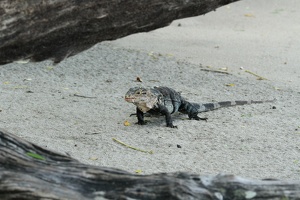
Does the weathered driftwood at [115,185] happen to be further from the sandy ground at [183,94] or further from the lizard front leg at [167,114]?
the lizard front leg at [167,114]

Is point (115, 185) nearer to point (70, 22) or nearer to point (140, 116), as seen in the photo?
Result: point (70, 22)

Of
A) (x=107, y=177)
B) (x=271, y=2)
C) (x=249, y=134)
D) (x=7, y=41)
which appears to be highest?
(x=7, y=41)

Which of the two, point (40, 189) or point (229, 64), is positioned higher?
point (40, 189)

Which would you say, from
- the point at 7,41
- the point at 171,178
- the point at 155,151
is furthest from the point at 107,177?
the point at 155,151

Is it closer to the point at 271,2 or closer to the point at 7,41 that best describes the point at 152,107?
the point at 7,41

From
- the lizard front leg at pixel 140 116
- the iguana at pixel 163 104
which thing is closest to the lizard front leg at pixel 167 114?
the iguana at pixel 163 104

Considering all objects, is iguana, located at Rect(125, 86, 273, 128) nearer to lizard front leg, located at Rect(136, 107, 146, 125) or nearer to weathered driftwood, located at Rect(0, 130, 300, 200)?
lizard front leg, located at Rect(136, 107, 146, 125)

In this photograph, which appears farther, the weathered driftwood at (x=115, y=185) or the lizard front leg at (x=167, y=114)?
the lizard front leg at (x=167, y=114)
